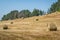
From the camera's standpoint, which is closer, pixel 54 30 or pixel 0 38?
pixel 0 38

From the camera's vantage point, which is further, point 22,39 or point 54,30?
point 54,30

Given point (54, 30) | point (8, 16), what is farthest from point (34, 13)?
point (54, 30)

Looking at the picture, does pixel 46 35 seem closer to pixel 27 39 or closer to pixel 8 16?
pixel 27 39

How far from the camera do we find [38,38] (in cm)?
2811

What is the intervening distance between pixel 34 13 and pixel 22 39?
12222 centimetres

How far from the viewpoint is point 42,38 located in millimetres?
28172

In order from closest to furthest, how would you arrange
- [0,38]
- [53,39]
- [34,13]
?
1. [0,38]
2. [53,39]
3. [34,13]

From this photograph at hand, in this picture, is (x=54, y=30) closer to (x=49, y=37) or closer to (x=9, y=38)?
(x=49, y=37)

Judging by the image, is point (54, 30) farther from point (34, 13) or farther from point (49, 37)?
point (34, 13)

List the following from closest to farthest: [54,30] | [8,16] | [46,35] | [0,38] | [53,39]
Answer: [0,38] < [53,39] < [46,35] < [54,30] < [8,16]

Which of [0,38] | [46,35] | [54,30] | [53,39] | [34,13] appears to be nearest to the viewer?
[0,38]

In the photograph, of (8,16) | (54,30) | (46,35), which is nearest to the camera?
(46,35)

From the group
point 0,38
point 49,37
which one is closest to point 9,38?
point 0,38

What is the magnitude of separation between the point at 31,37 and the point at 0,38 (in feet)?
14.8
